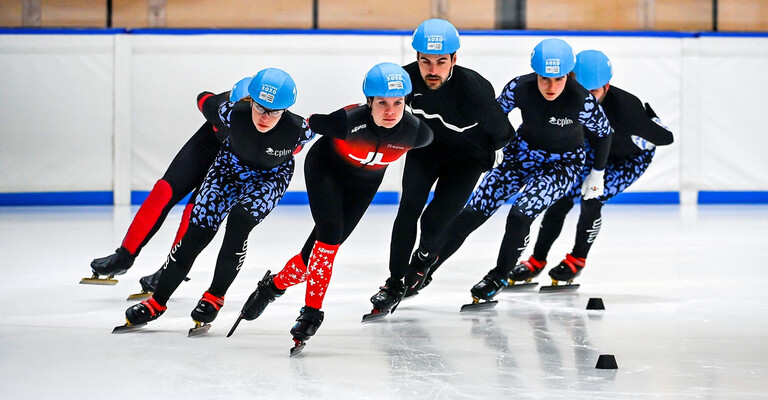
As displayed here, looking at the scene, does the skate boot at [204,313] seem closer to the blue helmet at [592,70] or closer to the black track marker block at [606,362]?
the black track marker block at [606,362]

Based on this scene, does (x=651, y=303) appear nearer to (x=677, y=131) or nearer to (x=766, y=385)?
(x=766, y=385)

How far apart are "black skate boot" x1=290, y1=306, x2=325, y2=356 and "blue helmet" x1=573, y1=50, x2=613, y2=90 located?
2.49 meters

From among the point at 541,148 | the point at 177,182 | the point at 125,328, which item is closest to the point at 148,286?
the point at 177,182

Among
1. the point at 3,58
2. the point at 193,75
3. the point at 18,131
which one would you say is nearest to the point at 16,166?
the point at 18,131

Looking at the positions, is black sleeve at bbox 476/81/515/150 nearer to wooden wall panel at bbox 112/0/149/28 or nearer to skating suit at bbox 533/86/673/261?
skating suit at bbox 533/86/673/261

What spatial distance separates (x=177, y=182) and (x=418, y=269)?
4.40ft

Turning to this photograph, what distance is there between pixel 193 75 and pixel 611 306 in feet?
26.2

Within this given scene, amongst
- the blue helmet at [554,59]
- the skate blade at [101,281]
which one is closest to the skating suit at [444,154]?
the blue helmet at [554,59]

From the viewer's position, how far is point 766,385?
3592mm

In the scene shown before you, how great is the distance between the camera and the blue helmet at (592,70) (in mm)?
5879

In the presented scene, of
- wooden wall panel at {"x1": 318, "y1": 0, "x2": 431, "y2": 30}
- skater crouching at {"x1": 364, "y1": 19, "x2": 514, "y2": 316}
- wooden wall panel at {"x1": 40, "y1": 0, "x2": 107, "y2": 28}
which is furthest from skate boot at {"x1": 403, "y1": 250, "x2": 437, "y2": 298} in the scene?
wooden wall panel at {"x1": 40, "y1": 0, "x2": 107, "y2": 28}

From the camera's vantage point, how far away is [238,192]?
4.68 meters

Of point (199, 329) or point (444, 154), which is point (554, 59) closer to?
point (444, 154)

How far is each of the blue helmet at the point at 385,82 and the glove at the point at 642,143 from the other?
2500mm
